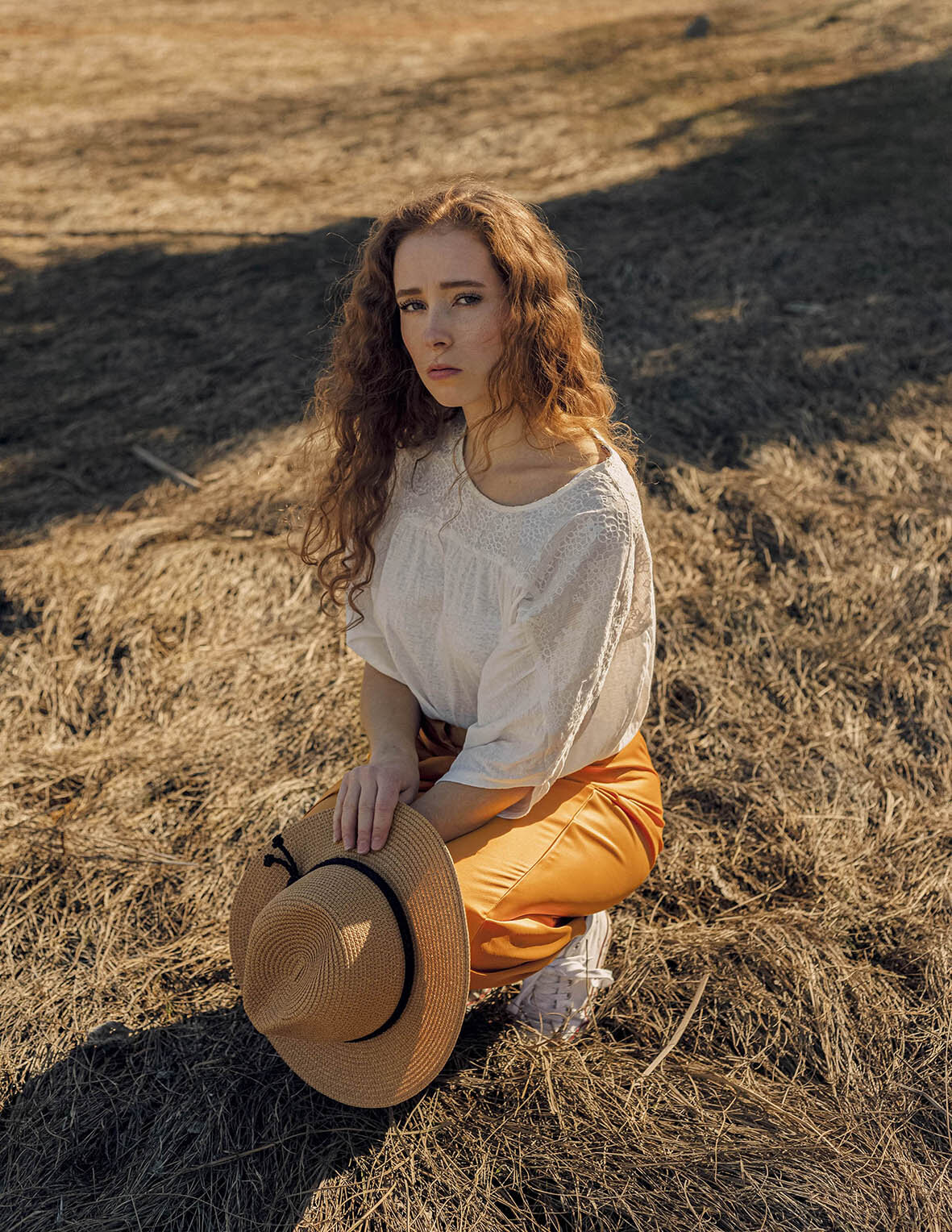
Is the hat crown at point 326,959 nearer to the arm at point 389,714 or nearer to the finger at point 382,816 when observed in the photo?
the finger at point 382,816

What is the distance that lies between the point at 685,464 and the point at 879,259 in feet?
7.24

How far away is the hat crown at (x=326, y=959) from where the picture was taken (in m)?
1.52

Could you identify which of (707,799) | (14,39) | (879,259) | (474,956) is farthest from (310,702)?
(14,39)

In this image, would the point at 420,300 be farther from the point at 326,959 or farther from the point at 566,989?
the point at 566,989

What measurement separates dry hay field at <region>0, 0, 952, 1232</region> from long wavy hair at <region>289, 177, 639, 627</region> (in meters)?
0.93

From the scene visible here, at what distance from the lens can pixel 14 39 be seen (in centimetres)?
935

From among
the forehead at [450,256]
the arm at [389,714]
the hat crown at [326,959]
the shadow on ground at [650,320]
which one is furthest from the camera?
the shadow on ground at [650,320]

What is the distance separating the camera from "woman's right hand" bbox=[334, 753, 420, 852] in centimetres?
167

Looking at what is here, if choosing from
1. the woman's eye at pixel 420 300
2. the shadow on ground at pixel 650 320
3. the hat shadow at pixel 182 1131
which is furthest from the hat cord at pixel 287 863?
the shadow on ground at pixel 650 320

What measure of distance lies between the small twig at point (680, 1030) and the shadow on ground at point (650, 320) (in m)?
2.12

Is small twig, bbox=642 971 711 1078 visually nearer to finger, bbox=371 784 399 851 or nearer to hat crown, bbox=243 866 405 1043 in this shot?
hat crown, bbox=243 866 405 1043

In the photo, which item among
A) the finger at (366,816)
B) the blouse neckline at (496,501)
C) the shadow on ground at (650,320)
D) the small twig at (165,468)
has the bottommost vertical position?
the small twig at (165,468)

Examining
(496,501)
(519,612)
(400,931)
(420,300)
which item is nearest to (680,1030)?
(400,931)

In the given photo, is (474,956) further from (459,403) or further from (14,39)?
(14,39)
